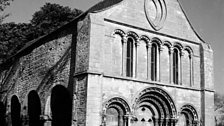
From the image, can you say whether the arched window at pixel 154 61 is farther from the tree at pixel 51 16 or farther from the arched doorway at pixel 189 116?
the tree at pixel 51 16

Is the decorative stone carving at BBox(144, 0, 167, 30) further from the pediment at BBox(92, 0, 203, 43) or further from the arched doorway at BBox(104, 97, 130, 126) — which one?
the arched doorway at BBox(104, 97, 130, 126)

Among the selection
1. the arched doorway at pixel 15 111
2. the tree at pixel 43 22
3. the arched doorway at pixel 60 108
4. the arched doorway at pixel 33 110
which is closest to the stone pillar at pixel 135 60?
the arched doorway at pixel 60 108

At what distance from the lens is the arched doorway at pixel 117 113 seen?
17.3 metres

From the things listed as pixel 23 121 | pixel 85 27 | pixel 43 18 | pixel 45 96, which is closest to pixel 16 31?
pixel 43 18

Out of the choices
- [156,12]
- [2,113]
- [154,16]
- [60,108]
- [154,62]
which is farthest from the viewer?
[2,113]

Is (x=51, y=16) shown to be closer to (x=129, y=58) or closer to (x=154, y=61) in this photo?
(x=154, y=61)

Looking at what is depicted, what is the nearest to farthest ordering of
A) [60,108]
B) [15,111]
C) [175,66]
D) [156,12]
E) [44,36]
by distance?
[156,12] < [175,66] < [60,108] < [44,36] < [15,111]

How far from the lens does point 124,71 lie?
17984 mm

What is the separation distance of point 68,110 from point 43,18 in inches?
701

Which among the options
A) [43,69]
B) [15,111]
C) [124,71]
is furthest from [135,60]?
[15,111]

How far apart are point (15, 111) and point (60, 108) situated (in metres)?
7.50

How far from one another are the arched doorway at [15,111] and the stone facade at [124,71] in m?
3.18

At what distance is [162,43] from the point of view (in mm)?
19625

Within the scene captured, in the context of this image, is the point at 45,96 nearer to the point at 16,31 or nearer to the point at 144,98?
the point at 144,98
